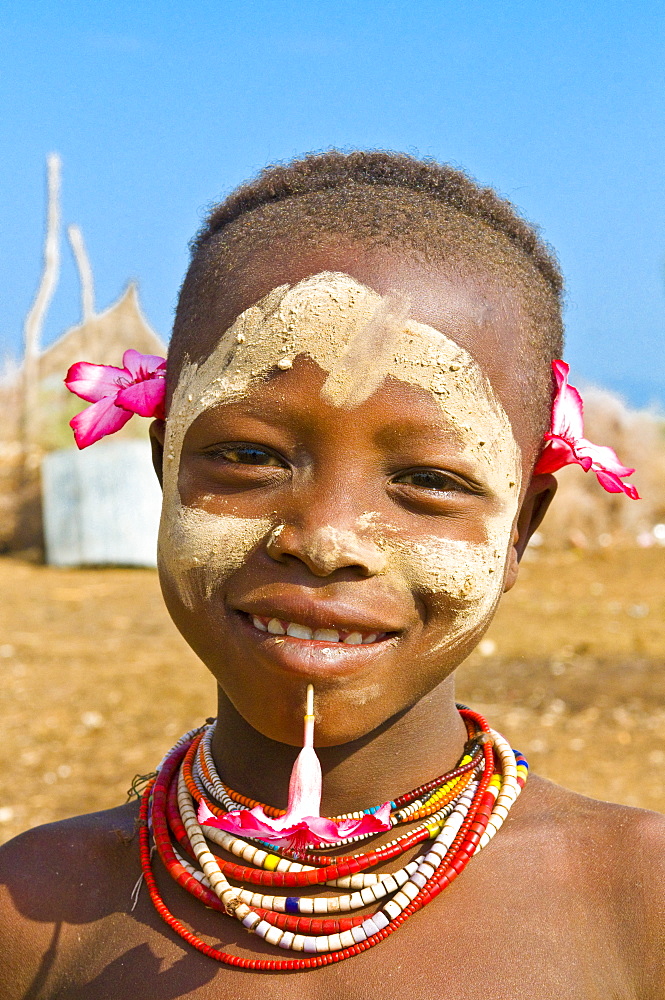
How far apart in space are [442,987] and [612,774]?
12.2ft

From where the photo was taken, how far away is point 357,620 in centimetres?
187

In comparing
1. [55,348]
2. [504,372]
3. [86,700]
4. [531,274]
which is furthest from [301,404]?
[55,348]

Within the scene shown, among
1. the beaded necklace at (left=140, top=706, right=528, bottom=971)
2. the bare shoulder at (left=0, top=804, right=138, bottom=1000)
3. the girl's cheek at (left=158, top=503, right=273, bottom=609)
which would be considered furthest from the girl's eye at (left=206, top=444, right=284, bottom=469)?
the bare shoulder at (left=0, top=804, right=138, bottom=1000)

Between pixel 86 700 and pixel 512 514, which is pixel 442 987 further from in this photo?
pixel 86 700

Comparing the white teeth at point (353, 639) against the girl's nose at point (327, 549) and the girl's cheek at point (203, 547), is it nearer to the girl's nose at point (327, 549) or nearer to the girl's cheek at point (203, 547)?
the girl's nose at point (327, 549)

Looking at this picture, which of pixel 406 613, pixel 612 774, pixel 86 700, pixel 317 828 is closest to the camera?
pixel 317 828

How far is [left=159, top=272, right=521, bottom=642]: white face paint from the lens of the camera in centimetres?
192

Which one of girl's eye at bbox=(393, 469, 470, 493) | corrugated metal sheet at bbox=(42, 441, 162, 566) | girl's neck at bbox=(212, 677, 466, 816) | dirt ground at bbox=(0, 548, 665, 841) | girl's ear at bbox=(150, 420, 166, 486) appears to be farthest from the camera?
corrugated metal sheet at bbox=(42, 441, 162, 566)

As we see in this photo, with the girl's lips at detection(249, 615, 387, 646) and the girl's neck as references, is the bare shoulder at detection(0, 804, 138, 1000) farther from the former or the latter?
the girl's lips at detection(249, 615, 387, 646)

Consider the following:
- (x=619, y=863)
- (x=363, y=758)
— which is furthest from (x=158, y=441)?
(x=619, y=863)

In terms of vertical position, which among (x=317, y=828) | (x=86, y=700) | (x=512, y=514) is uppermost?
(x=512, y=514)

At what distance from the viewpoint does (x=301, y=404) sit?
6.26ft

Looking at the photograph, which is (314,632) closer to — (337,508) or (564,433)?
(337,508)

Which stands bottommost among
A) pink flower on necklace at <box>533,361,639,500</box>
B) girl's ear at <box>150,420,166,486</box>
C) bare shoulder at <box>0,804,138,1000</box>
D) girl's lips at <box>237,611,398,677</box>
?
bare shoulder at <box>0,804,138,1000</box>
